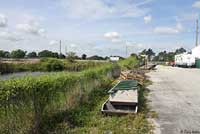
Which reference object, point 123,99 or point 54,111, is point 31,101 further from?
point 123,99

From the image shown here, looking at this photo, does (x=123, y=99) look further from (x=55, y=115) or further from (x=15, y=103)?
(x=15, y=103)

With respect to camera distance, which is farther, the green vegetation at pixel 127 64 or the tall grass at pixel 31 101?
the green vegetation at pixel 127 64

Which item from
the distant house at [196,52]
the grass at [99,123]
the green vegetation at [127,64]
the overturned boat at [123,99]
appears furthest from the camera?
the distant house at [196,52]

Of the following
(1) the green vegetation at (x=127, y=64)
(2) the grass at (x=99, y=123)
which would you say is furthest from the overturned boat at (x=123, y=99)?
(1) the green vegetation at (x=127, y=64)

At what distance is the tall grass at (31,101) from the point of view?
18.3 ft

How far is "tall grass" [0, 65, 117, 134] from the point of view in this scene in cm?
558

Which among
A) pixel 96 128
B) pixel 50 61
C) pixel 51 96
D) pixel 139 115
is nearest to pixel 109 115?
pixel 139 115

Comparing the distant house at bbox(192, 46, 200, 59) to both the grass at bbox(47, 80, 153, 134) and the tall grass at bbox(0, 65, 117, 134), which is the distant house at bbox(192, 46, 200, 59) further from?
the tall grass at bbox(0, 65, 117, 134)

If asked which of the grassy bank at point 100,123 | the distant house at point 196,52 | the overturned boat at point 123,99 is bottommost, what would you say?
the grassy bank at point 100,123

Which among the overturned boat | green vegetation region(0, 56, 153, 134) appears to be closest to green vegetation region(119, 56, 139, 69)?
the overturned boat

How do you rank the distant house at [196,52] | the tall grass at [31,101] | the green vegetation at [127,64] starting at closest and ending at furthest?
1. the tall grass at [31,101]
2. the green vegetation at [127,64]
3. the distant house at [196,52]

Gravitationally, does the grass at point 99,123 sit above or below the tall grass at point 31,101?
below

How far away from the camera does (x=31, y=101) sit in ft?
21.4

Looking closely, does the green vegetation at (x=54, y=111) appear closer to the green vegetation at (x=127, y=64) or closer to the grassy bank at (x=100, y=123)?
the grassy bank at (x=100, y=123)
